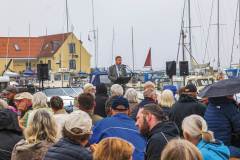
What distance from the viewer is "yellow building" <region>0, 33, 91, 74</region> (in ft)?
279

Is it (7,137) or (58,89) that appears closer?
(7,137)

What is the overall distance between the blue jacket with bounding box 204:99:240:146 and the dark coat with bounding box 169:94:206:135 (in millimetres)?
1862

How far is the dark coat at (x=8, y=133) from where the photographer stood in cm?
652

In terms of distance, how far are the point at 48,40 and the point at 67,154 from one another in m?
85.3

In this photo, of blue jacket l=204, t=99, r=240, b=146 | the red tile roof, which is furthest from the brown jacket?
the red tile roof

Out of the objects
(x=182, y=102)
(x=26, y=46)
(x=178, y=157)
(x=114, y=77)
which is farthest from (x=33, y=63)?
(x=178, y=157)

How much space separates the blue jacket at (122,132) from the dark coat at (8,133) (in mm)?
964

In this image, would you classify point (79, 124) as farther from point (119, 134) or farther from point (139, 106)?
point (139, 106)

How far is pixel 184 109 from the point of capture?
9.65 metres

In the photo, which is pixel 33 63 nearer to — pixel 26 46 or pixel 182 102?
pixel 26 46

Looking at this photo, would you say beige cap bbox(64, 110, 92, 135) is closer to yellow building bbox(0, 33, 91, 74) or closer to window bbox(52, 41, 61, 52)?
yellow building bbox(0, 33, 91, 74)

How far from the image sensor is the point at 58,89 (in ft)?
76.9

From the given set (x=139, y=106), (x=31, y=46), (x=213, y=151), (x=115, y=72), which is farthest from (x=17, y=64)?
(x=213, y=151)

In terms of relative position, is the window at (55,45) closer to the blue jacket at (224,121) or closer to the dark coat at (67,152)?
the blue jacket at (224,121)
